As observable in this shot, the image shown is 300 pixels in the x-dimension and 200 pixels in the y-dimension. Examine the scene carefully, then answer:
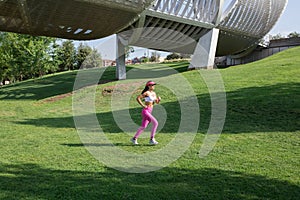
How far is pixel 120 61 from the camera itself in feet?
86.2

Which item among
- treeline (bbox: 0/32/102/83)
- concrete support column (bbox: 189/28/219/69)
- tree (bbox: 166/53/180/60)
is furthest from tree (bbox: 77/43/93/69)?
concrete support column (bbox: 189/28/219/69)

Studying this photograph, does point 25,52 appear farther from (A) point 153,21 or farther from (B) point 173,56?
(B) point 173,56

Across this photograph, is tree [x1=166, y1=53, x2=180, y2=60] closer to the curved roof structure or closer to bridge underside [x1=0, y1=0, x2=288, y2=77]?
bridge underside [x1=0, y1=0, x2=288, y2=77]

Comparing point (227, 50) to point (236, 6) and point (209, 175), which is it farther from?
point (209, 175)

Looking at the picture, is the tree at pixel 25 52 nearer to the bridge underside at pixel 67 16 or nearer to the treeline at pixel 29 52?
the treeline at pixel 29 52

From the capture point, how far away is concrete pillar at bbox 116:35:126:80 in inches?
1024

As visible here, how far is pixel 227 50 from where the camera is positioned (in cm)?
3597

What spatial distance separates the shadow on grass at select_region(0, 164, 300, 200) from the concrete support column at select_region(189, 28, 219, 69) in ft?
76.9

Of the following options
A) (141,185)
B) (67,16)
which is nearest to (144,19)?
(67,16)

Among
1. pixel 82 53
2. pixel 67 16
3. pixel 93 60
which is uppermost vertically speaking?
pixel 82 53

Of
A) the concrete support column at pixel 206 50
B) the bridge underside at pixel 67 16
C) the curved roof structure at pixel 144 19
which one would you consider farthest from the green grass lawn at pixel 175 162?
the concrete support column at pixel 206 50

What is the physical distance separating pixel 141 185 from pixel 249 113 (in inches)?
284

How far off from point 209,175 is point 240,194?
864 millimetres

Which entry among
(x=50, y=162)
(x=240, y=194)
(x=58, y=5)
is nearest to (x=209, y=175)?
(x=240, y=194)
